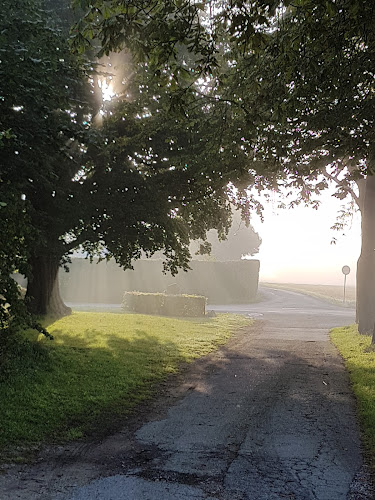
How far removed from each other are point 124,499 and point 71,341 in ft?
31.3

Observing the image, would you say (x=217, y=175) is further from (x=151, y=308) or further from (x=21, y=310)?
(x=151, y=308)

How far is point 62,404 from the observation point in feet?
26.7

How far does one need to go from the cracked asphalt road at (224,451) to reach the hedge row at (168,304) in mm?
14756

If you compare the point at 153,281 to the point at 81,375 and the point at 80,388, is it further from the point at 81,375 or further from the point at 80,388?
the point at 80,388

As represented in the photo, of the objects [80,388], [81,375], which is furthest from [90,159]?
[80,388]

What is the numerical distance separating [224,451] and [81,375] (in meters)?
4.80

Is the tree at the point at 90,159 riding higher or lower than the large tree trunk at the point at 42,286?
higher

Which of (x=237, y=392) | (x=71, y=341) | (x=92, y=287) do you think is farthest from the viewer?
(x=92, y=287)

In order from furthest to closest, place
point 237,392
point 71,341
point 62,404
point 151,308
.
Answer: point 151,308, point 71,341, point 237,392, point 62,404

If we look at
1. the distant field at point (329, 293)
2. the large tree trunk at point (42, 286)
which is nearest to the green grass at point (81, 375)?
the large tree trunk at point (42, 286)

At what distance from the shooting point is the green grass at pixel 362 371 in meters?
7.19

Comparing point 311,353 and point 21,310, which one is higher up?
point 21,310

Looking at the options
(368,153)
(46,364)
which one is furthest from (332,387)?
(46,364)

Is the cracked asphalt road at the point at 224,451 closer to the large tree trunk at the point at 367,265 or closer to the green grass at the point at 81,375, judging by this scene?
the green grass at the point at 81,375
